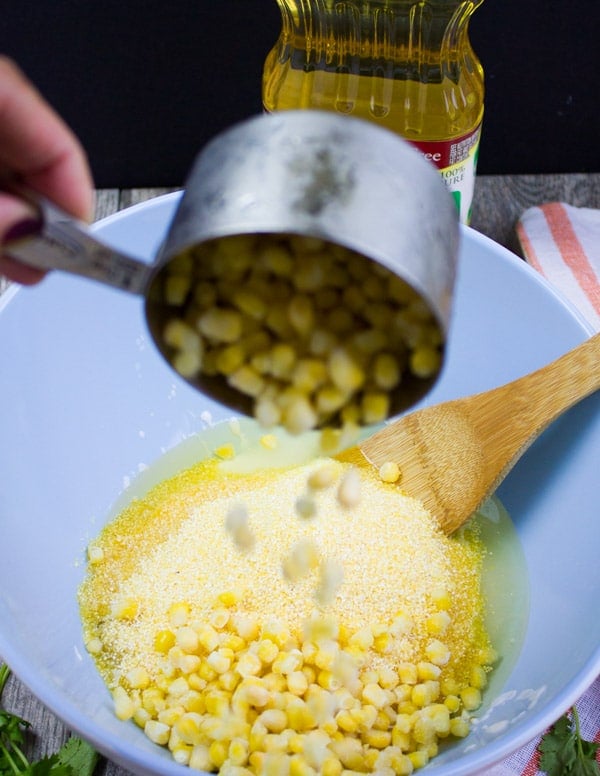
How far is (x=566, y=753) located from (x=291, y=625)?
45cm

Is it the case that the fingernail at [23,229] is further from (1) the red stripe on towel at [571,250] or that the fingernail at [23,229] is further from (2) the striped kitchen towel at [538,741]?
(1) the red stripe on towel at [571,250]

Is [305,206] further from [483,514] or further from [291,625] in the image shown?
[483,514]

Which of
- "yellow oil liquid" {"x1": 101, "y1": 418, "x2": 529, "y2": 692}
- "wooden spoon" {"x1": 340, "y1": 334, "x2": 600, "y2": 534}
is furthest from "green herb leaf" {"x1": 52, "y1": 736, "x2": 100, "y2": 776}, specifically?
"wooden spoon" {"x1": 340, "y1": 334, "x2": 600, "y2": 534}

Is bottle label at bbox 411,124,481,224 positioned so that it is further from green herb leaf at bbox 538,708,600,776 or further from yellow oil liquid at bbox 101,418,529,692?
green herb leaf at bbox 538,708,600,776

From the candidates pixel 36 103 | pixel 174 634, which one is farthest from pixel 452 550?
pixel 36 103

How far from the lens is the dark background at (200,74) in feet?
6.86

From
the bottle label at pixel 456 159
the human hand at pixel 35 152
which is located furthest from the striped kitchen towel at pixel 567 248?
the human hand at pixel 35 152

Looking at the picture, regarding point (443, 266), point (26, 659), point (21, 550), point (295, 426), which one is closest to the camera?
point (443, 266)

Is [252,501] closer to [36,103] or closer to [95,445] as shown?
[95,445]

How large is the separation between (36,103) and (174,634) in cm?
81

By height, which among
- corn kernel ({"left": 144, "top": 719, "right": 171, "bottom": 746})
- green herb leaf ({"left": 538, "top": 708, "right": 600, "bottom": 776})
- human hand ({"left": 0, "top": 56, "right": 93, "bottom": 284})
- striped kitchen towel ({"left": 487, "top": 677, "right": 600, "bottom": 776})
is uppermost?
human hand ({"left": 0, "top": 56, "right": 93, "bottom": 284})

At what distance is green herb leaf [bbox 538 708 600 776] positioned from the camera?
4.53 ft

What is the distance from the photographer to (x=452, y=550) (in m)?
1.57

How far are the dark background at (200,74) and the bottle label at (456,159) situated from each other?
19.6 inches
